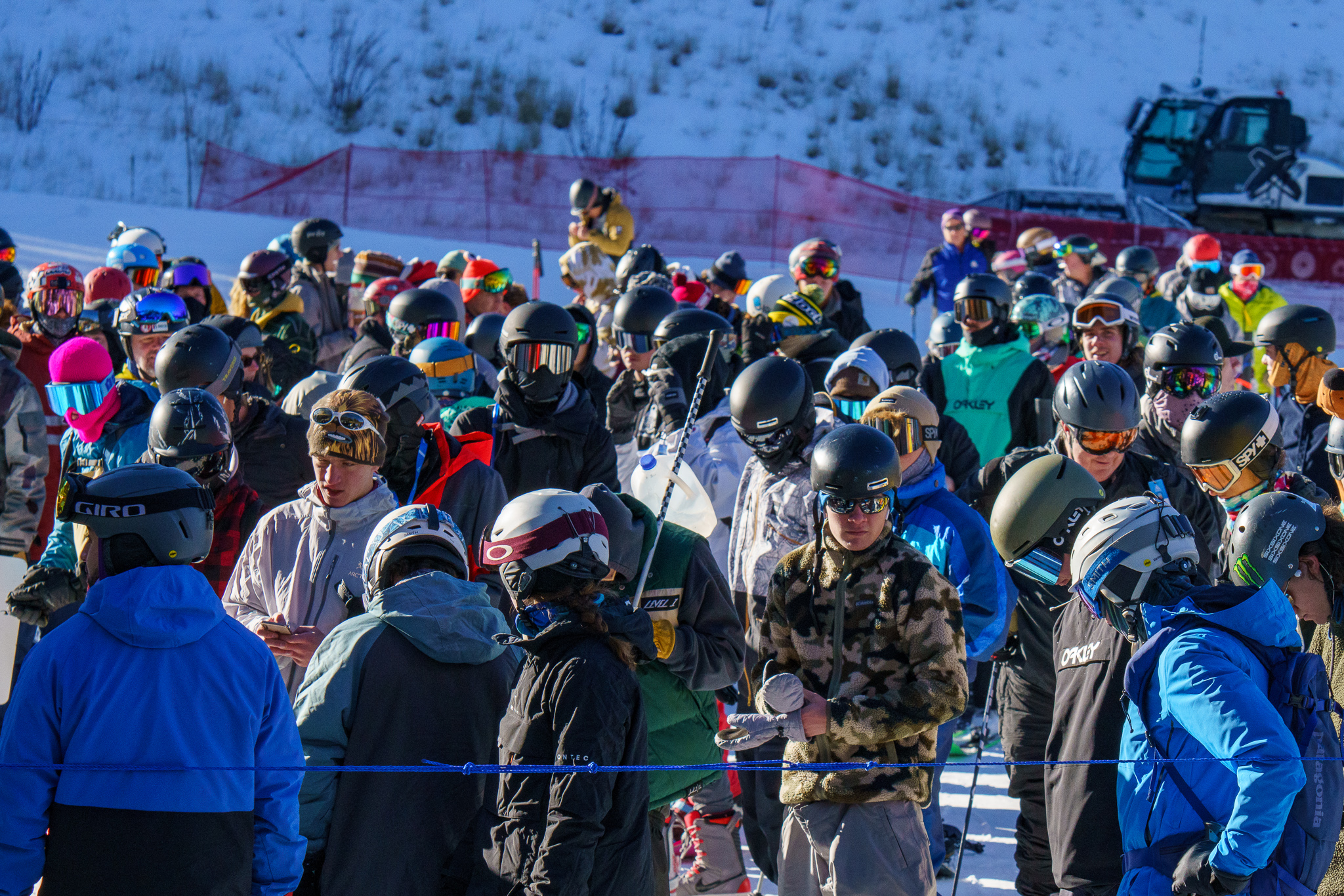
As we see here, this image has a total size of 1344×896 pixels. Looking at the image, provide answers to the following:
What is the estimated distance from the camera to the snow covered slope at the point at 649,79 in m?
26.9

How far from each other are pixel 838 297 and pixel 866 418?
17.2 ft

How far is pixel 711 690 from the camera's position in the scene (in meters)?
4.31

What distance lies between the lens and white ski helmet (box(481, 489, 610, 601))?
137 inches

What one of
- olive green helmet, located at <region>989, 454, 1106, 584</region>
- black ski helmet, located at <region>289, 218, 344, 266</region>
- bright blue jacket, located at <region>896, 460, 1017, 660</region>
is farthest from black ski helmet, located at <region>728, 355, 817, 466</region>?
black ski helmet, located at <region>289, 218, 344, 266</region>

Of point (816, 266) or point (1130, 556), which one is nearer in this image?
point (1130, 556)

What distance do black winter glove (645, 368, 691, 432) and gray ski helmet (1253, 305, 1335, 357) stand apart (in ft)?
9.95

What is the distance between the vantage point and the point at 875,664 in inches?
149

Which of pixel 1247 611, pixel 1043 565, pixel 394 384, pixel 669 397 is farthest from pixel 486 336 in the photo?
pixel 1247 611

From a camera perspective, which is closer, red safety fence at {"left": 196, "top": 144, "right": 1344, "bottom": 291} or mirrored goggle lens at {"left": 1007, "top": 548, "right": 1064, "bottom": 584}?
mirrored goggle lens at {"left": 1007, "top": 548, "right": 1064, "bottom": 584}

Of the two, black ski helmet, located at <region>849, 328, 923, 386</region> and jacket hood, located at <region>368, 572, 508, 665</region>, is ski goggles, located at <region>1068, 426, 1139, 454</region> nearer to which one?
black ski helmet, located at <region>849, 328, 923, 386</region>

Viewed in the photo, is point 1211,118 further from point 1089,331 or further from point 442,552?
point 442,552

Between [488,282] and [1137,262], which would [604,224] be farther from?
[1137,262]

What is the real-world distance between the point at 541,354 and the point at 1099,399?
239 centimetres

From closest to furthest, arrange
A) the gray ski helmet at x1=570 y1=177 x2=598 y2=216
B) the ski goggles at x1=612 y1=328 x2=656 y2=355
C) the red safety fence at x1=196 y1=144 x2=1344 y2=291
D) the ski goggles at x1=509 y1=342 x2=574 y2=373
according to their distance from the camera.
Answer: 1. the ski goggles at x1=509 y1=342 x2=574 y2=373
2. the ski goggles at x1=612 y1=328 x2=656 y2=355
3. the gray ski helmet at x1=570 y1=177 x2=598 y2=216
4. the red safety fence at x1=196 y1=144 x2=1344 y2=291
